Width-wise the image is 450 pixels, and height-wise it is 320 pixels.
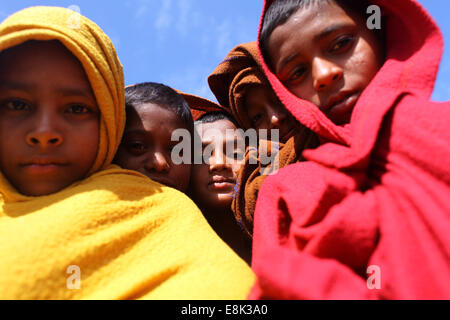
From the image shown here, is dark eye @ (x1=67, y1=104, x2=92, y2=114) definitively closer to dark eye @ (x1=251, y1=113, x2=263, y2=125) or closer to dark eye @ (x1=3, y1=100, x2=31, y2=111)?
dark eye @ (x1=3, y1=100, x2=31, y2=111)

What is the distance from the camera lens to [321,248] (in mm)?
836

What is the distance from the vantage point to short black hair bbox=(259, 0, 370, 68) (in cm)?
129

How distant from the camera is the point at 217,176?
5.99ft

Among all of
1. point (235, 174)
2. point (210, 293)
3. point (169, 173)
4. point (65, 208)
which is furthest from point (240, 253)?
point (65, 208)

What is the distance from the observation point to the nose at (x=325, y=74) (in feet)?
3.80

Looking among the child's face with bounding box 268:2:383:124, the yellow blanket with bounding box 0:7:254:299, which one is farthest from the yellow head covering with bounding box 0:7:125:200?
the child's face with bounding box 268:2:383:124

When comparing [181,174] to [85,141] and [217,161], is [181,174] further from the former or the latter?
[85,141]

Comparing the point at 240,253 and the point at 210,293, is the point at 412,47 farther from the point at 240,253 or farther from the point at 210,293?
the point at 240,253

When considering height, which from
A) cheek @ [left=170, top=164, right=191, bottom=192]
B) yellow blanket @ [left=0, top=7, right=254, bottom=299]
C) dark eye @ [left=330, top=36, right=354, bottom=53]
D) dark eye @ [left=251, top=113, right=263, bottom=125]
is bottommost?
yellow blanket @ [left=0, top=7, right=254, bottom=299]

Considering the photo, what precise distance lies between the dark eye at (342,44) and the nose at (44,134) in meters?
1.08

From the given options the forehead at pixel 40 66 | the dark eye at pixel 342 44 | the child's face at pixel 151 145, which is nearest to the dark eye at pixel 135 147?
the child's face at pixel 151 145

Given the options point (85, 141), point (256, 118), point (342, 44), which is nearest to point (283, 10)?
point (342, 44)

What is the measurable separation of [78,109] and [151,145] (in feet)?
1.49
